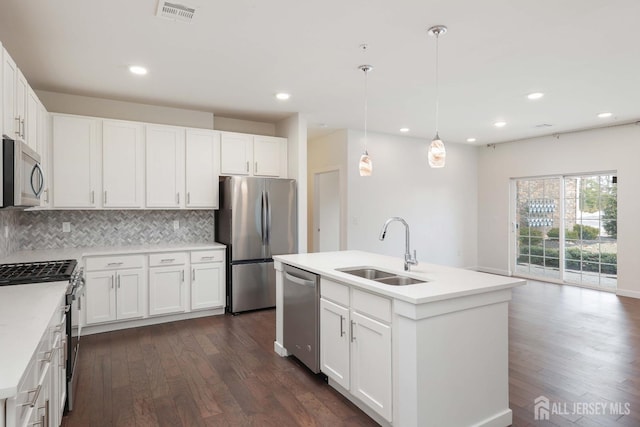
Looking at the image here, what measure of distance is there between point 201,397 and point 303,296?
1.00m

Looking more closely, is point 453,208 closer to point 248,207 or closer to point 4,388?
point 248,207

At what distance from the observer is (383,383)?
2.12m

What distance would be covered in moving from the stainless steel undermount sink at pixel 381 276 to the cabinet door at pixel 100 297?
259cm

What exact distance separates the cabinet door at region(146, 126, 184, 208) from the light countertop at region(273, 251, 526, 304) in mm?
1824

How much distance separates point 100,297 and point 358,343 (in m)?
2.88

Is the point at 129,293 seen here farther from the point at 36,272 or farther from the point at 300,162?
the point at 300,162

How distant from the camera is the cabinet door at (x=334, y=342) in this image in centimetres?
245

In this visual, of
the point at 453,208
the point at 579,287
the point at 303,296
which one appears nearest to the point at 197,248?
the point at 303,296

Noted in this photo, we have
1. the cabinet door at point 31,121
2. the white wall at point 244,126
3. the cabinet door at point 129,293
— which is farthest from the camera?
the white wall at point 244,126

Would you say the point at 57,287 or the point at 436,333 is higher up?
the point at 57,287

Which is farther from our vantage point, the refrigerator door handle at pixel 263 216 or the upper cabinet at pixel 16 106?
the refrigerator door handle at pixel 263 216

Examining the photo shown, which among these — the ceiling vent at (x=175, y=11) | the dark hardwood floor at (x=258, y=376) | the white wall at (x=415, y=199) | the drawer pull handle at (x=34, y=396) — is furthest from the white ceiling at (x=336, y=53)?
the dark hardwood floor at (x=258, y=376)

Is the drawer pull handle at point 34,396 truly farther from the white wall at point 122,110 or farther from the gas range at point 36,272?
the white wall at point 122,110

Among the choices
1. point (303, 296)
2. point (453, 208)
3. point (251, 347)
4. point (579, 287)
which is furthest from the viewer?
point (453, 208)
